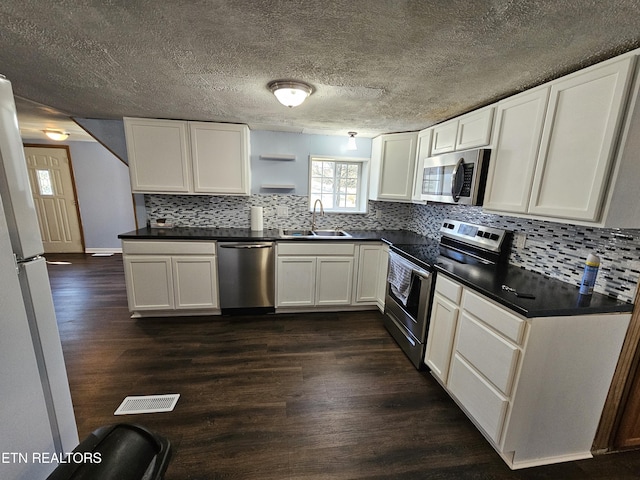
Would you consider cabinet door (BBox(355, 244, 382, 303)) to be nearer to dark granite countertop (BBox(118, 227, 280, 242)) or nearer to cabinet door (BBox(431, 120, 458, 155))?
dark granite countertop (BBox(118, 227, 280, 242))

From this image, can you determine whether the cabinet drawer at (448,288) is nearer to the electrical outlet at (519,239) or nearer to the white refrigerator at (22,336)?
the electrical outlet at (519,239)

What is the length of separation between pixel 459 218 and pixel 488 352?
1.52 meters

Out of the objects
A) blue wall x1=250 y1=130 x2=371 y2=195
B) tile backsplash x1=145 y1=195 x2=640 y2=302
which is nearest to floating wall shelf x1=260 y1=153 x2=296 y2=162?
blue wall x1=250 y1=130 x2=371 y2=195

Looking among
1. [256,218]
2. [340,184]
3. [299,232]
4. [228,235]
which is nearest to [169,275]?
[228,235]

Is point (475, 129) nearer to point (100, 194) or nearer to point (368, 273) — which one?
point (368, 273)

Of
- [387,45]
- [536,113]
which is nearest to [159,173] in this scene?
[387,45]

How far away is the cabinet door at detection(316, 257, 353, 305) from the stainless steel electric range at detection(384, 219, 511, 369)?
0.53 m

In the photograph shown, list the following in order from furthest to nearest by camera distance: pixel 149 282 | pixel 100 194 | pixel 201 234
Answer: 1. pixel 100 194
2. pixel 201 234
3. pixel 149 282

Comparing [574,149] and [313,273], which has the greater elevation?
[574,149]

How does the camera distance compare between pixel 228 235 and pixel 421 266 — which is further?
pixel 228 235

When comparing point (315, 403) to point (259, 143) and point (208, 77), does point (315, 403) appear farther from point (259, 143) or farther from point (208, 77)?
point (259, 143)

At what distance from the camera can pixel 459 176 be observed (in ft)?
6.81

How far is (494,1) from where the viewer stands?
945mm

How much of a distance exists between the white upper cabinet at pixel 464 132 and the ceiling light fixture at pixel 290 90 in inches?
51.7
